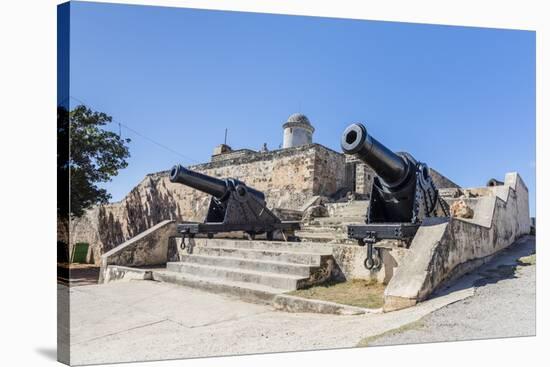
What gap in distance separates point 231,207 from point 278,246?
7.45 ft

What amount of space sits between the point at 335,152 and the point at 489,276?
9706 mm

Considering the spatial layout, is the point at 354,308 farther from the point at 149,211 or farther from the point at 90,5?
the point at 149,211

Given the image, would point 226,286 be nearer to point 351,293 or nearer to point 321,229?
point 351,293

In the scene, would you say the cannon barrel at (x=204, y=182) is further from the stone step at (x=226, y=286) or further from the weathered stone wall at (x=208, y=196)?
the stone step at (x=226, y=286)

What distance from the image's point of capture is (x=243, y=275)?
5.89 m

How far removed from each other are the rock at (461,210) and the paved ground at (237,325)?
276 cm

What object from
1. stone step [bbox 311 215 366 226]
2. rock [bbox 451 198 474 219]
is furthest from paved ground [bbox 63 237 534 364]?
stone step [bbox 311 215 366 226]

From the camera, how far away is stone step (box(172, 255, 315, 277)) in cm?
563

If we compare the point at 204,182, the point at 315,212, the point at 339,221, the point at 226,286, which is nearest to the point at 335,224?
the point at 339,221

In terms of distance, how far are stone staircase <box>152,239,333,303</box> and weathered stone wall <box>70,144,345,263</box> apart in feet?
10.3

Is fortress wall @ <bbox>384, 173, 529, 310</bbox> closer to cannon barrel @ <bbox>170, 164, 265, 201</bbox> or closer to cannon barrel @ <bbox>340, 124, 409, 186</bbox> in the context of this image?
cannon barrel @ <bbox>340, 124, 409, 186</bbox>

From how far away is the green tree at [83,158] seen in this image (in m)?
3.89

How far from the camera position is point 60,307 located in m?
3.79
